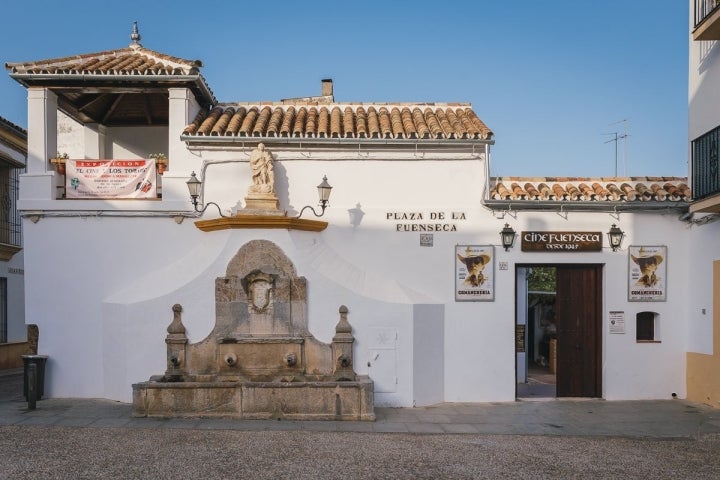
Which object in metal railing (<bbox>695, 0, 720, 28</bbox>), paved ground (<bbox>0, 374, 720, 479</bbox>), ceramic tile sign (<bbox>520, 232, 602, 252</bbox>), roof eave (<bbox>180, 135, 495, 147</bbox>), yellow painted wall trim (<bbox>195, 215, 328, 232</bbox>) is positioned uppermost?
metal railing (<bbox>695, 0, 720, 28</bbox>)

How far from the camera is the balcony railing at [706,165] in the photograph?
11.6 meters

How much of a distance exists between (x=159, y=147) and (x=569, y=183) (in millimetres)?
8876

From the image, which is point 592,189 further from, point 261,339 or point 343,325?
point 261,339

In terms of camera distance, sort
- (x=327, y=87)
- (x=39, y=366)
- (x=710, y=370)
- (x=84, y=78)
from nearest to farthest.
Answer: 1. (x=39, y=366)
2. (x=710, y=370)
3. (x=84, y=78)
4. (x=327, y=87)

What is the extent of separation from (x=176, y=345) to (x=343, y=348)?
111 inches

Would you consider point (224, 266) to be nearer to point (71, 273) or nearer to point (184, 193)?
point (184, 193)

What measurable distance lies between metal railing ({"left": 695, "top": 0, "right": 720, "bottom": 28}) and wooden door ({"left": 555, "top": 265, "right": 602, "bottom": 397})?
187 inches

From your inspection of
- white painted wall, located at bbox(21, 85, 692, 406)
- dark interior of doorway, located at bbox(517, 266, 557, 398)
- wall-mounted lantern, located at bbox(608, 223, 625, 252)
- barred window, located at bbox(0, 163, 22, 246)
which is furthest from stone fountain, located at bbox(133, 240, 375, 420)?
barred window, located at bbox(0, 163, 22, 246)

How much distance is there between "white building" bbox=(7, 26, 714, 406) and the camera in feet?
40.4

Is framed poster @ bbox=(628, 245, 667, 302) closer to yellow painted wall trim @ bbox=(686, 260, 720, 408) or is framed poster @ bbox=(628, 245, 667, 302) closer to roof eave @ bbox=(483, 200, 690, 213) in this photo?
roof eave @ bbox=(483, 200, 690, 213)

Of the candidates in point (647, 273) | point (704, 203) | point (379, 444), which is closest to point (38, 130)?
point (379, 444)

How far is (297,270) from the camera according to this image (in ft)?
38.6

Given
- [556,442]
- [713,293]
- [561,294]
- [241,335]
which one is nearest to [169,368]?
[241,335]

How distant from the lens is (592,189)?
13086mm
